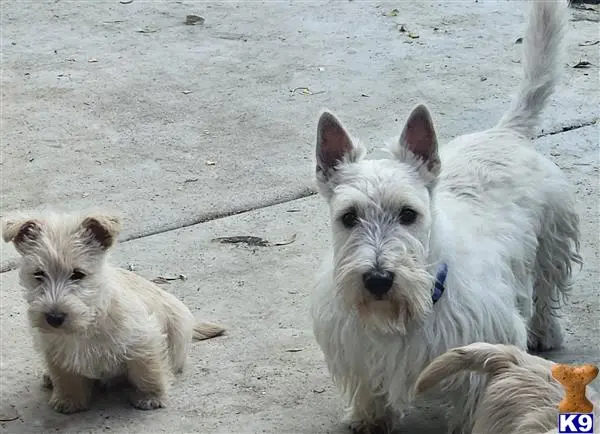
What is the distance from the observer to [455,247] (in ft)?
13.7

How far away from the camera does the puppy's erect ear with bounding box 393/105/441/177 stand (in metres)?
4.10

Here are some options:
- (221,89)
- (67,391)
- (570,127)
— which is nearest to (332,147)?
(67,391)

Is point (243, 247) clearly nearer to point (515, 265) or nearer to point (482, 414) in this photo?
point (515, 265)

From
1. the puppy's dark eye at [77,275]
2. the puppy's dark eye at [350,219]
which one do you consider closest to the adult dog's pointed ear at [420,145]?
the puppy's dark eye at [350,219]

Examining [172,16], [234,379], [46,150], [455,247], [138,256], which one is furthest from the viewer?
[172,16]

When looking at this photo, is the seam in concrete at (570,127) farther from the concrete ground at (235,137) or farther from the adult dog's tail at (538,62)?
the adult dog's tail at (538,62)

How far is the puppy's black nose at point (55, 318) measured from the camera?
4.27m

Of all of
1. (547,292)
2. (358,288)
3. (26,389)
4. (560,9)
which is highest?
(560,9)

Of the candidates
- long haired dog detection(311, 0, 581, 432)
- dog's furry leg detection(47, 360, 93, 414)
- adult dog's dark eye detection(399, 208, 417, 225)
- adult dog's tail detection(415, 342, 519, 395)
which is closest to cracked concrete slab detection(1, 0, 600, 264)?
dog's furry leg detection(47, 360, 93, 414)

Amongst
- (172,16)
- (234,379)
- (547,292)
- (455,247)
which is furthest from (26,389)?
(172,16)

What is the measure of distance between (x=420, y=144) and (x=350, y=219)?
41cm

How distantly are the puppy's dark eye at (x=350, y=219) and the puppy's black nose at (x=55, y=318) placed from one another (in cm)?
114

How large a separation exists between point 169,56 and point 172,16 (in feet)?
3.19

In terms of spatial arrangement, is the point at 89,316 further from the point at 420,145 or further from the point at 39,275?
the point at 420,145
